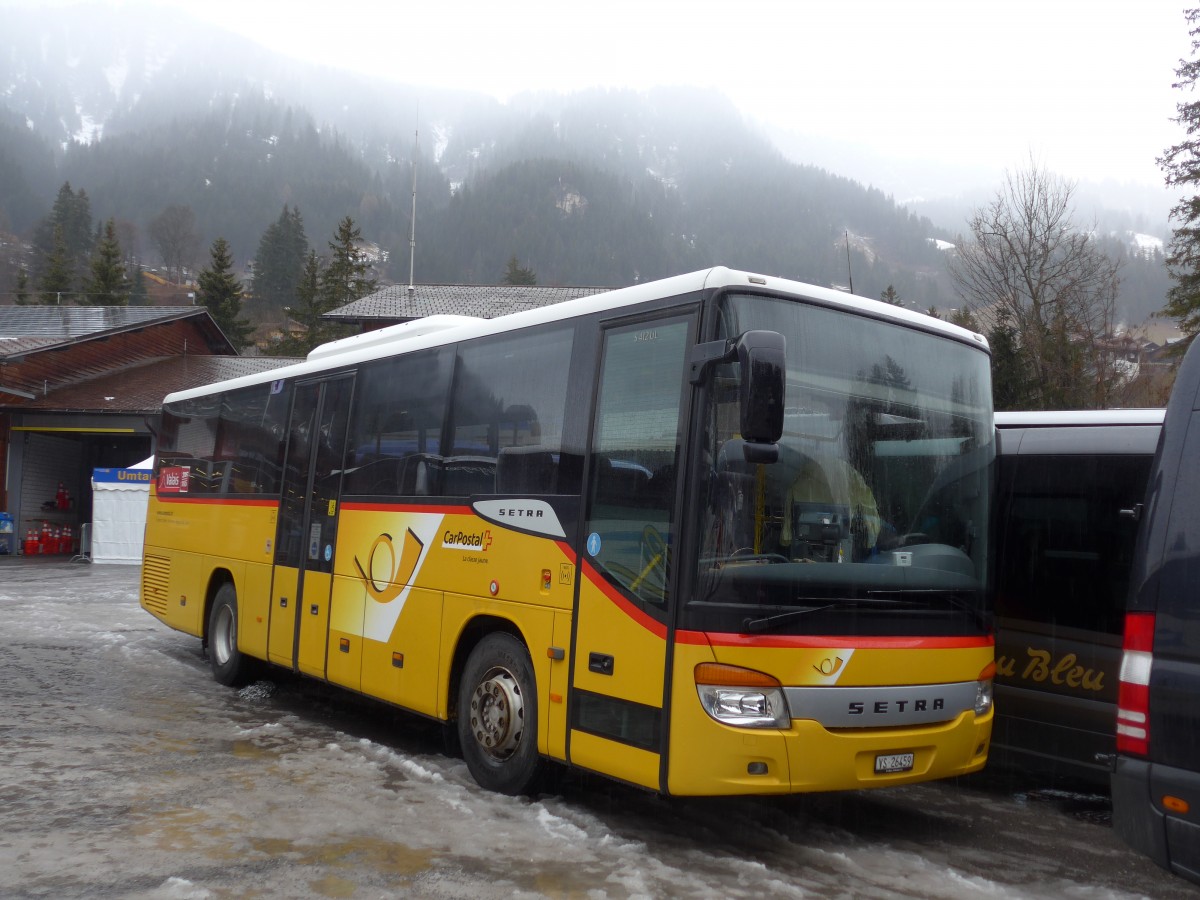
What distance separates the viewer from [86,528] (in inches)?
1121

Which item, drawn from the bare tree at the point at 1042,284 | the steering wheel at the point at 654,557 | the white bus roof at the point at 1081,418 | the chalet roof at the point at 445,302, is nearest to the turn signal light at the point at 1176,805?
the steering wheel at the point at 654,557

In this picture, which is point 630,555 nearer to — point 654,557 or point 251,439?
point 654,557

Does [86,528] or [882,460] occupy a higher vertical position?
[882,460]

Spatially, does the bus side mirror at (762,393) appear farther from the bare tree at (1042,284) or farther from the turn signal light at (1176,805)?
the bare tree at (1042,284)

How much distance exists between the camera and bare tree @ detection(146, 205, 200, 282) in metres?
100

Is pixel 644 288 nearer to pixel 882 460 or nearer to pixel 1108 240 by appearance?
pixel 882 460

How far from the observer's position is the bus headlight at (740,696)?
5.12 m

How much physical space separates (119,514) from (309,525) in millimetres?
20125

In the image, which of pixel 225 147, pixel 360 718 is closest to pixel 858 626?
pixel 360 718

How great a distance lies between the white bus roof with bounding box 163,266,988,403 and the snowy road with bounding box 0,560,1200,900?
116 inches

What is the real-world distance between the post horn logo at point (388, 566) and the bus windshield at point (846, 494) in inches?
121

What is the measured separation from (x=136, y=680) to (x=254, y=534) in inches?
87.2

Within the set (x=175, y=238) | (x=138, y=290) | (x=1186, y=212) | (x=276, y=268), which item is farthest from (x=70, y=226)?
(x=1186, y=212)

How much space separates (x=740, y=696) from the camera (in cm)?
514
